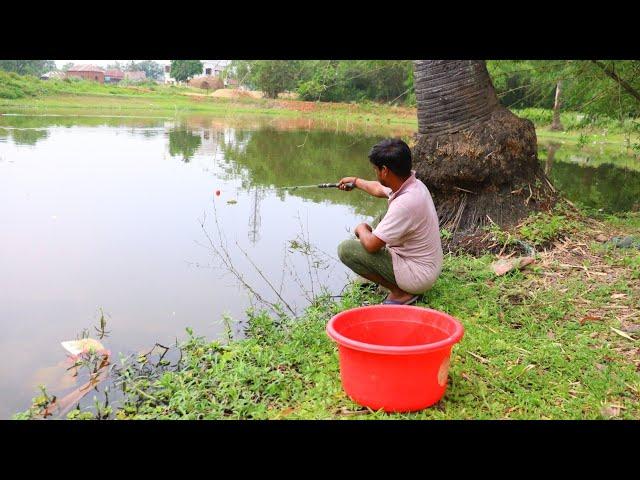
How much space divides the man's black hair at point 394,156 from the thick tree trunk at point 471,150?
1733 mm

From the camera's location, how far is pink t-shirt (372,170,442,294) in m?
3.36

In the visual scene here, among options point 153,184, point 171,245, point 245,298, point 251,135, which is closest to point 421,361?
point 245,298

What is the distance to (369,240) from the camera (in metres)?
3.48

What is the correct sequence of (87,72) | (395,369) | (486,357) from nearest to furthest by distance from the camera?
(395,369) → (486,357) → (87,72)

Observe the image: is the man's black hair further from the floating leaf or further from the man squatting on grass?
the floating leaf

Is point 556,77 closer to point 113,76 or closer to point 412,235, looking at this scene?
point 412,235

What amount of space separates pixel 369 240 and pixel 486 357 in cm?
95

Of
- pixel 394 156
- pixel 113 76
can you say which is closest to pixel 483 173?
pixel 394 156

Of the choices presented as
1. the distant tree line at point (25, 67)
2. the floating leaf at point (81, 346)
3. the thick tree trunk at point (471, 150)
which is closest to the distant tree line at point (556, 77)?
the thick tree trunk at point (471, 150)

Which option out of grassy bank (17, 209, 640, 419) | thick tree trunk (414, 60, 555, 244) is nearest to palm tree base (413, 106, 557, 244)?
thick tree trunk (414, 60, 555, 244)

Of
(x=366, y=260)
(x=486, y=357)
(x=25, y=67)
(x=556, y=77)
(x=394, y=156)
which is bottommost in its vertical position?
(x=486, y=357)

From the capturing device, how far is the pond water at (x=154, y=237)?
167 inches

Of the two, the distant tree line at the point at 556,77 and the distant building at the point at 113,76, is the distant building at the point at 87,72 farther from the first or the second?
the distant tree line at the point at 556,77
